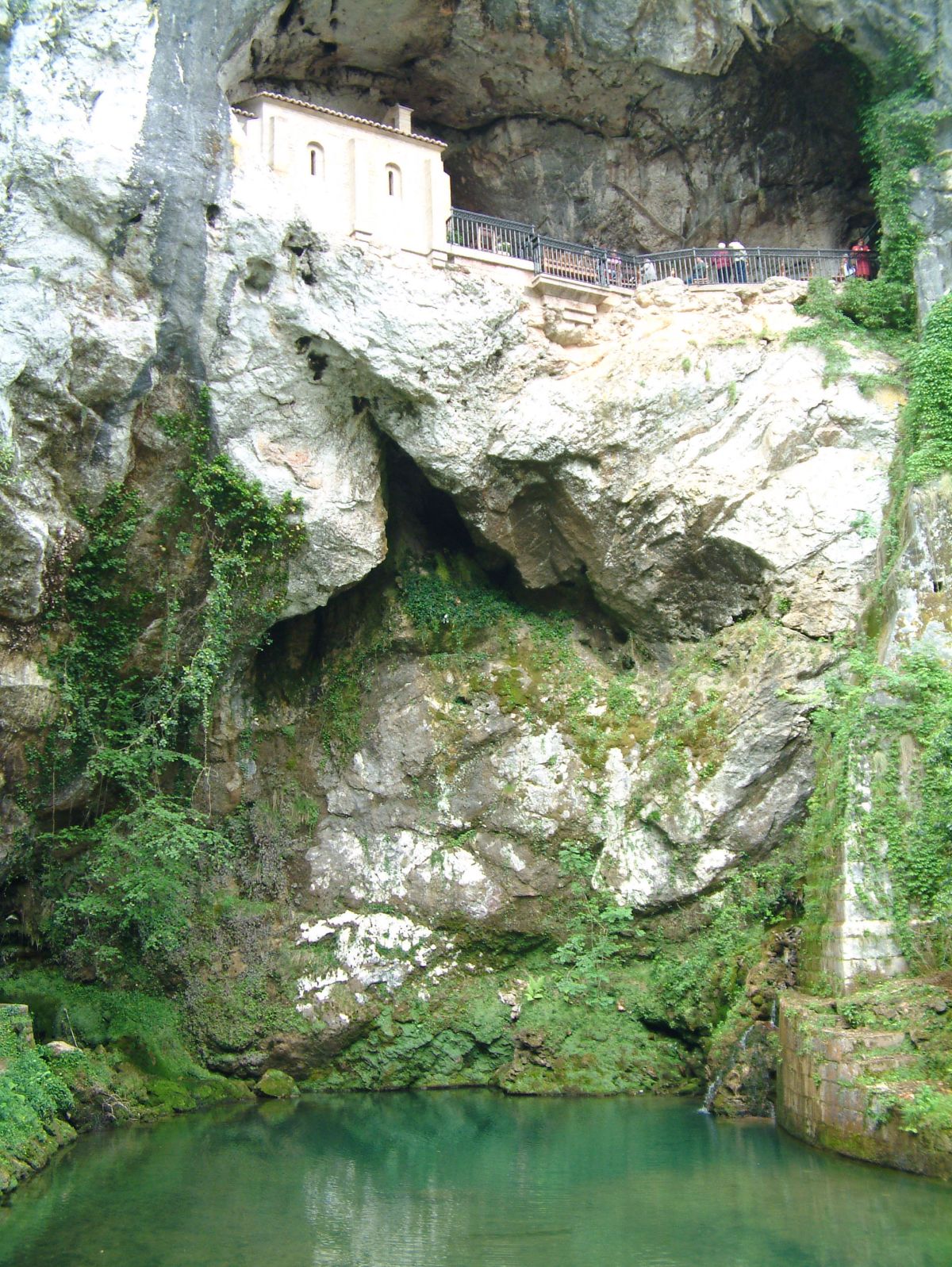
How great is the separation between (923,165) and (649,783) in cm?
1149

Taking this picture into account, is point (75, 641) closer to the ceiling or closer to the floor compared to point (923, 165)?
closer to the floor

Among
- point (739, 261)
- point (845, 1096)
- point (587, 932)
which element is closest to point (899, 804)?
point (845, 1096)

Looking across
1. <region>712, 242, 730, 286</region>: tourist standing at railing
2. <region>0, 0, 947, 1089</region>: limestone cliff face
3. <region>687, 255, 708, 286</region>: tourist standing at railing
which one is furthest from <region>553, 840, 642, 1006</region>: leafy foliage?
<region>712, 242, 730, 286</region>: tourist standing at railing

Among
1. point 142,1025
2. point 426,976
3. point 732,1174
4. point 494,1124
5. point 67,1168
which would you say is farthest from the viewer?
point 426,976

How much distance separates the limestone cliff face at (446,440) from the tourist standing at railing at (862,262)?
1.86 meters

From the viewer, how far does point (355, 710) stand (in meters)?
18.5

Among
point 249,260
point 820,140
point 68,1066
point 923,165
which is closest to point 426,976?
point 68,1066

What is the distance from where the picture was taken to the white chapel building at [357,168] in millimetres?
17906

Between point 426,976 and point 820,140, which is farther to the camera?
point 820,140

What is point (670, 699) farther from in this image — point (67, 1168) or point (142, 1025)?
point (67, 1168)

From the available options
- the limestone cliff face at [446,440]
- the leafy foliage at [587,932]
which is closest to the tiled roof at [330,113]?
the limestone cliff face at [446,440]

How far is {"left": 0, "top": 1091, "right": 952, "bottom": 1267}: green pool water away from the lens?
802 centimetres

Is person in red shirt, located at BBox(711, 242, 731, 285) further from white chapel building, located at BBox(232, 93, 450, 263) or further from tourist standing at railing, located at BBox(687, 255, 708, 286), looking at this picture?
white chapel building, located at BBox(232, 93, 450, 263)

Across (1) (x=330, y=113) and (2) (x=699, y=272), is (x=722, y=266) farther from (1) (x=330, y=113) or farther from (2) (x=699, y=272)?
(1) (x=330, y=113)
